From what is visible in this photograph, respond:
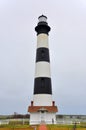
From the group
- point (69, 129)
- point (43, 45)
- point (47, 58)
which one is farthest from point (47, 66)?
point (69, 129)

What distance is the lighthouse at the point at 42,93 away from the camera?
76.4 ft

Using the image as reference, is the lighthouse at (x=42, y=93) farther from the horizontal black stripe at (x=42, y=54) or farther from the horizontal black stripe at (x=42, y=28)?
the horizontal black stripe at (x=42, y=28)

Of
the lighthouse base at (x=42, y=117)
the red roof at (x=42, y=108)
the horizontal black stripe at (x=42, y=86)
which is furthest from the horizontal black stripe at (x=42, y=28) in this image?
the lighthouse base at (x=42, y=117)

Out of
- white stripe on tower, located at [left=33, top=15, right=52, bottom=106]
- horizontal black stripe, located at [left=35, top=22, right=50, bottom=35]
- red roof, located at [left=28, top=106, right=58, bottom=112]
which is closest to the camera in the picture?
red roof, located at [left=28, top=106, right=58, bottom=112]

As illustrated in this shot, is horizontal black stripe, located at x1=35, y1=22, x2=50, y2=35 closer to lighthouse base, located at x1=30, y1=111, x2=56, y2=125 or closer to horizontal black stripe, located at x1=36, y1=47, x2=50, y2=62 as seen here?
horizontal black stripe, located at x1=36, y1=47, x2=50, y2=62

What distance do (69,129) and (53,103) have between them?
8097 mm

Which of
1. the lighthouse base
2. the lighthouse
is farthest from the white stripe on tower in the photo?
the lighthouse base

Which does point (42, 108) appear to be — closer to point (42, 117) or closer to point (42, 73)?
point (42, 117)

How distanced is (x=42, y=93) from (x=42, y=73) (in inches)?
83.1

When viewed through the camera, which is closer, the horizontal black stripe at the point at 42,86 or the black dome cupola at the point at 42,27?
the horizontal black stripe at the point at 42,86

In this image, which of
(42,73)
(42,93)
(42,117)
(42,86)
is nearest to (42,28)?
(42,73)

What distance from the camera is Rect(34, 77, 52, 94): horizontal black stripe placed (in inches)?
930

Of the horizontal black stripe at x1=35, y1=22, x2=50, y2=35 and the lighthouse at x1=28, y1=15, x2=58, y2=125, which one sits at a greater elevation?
the horizontal black stripe at x1=35, y1=22, x2=50, y2=35

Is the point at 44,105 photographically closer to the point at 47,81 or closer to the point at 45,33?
the point at 47,81
